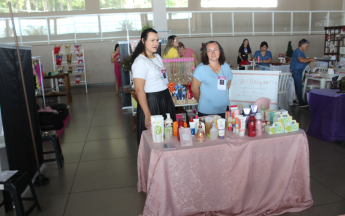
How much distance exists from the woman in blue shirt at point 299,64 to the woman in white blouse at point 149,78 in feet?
14.6

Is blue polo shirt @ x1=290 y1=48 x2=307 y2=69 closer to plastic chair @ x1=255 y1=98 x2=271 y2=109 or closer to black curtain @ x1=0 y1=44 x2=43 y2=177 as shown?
plastic chair @ x1=255 y1=98 x2=271 y2=109

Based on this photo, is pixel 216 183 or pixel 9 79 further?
pixel 9 79

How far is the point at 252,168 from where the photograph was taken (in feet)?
7.54

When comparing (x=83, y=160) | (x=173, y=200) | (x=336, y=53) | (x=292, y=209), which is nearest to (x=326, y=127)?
(x=292, y=209)

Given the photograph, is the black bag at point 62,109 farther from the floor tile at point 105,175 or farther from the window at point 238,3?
the window at point 238,3

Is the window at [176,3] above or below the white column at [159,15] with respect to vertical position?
above

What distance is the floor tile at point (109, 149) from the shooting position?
13.2 ft

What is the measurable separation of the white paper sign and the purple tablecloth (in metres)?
1.21

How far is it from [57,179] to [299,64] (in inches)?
220

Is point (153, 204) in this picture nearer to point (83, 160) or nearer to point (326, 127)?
point (83, 160)

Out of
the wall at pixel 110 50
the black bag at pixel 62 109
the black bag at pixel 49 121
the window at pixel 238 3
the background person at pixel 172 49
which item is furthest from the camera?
the window at pixel 238 3

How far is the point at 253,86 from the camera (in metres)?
3.62

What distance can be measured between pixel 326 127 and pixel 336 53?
6.89 meters

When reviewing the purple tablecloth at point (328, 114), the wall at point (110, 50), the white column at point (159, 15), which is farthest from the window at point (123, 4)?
the purple tablecloth at point (328, 114)
